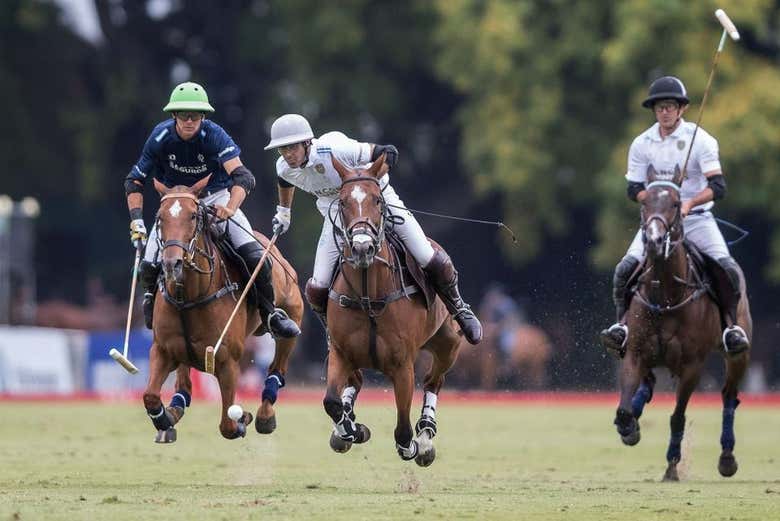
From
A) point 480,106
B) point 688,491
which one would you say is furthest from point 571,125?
point 688,491

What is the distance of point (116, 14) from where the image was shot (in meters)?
34.8

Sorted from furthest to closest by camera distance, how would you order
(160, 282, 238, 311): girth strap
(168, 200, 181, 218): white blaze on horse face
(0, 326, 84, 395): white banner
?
(0, 326, 84, 395): white banner
(160, 282, 238, 311): girth strap
(168, 200, 181, 218): white blaze on horse face

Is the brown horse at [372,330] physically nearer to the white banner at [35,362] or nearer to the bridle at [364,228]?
the bridle at [364,228]

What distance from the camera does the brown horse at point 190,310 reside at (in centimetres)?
1152

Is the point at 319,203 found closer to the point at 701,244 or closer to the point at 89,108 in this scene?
the point at 701,244

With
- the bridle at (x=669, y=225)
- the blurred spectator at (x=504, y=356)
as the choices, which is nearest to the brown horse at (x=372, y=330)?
the bridle at (x=669, y=225)

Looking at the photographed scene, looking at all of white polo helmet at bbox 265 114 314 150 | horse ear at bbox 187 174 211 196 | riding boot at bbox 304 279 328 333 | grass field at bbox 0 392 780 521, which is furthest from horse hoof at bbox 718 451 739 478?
horse ear at bbox 187 174 211 196

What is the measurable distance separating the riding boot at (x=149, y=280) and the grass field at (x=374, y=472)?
1.20 metres

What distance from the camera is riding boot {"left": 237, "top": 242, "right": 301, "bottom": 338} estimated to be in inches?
499

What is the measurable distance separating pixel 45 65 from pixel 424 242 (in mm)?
24761

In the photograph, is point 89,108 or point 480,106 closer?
point 480,106

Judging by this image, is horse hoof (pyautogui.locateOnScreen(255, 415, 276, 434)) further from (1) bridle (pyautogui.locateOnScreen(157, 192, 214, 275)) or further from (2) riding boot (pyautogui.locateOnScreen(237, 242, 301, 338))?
(1) bridle (pyautogui.locateOnScreen(157, 192, 214, 275))

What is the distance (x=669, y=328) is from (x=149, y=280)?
12.3 feet

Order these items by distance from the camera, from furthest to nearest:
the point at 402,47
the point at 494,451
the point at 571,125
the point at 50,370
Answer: the point at 402,47
the point at 571,125
the point at 50,370
the point at 494,451
